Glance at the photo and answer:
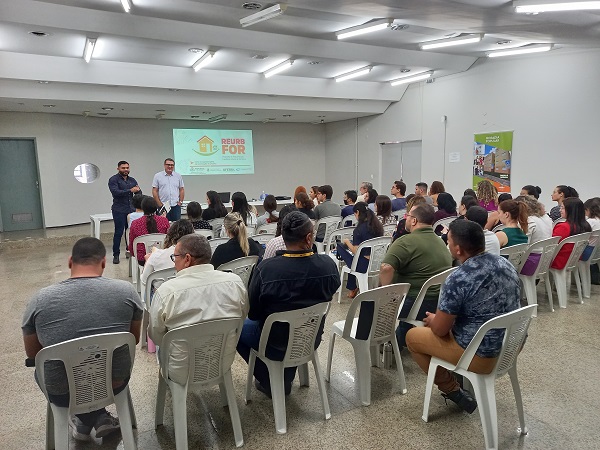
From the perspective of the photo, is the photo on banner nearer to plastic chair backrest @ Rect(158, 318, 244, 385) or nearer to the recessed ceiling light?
plastic chair backrest @ Rect(158, 318, 244, 385)

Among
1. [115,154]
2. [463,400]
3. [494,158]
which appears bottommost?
[463,400]

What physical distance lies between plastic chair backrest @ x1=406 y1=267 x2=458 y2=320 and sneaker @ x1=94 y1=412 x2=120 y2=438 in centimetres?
196

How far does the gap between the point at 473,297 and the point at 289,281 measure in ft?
3.14

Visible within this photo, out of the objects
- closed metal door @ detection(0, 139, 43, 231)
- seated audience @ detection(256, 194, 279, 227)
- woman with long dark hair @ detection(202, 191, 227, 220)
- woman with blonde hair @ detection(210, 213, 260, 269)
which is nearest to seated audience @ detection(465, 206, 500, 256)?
woman with blonde hair @ detection(210, 213, 260, 269)

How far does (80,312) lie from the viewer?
1941 millimetres

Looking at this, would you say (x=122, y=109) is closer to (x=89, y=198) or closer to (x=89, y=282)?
(x=89, y=198)

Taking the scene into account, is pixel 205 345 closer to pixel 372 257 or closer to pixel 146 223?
pixel 372 257

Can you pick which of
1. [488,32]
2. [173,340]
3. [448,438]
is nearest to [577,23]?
[488,32]

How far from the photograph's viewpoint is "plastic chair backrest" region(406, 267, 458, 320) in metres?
2.71

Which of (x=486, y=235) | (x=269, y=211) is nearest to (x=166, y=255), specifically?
(x=269, y=211)

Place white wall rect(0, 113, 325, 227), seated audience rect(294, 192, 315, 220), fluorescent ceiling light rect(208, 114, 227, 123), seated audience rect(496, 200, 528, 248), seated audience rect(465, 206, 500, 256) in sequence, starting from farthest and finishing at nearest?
fluorescent ceiling light rect(208, 114, 227, 123)
white wall rect(0, 113, 325, 227)
seated audience rect(294, 192, 315, 220)
seated audience rect(496, 200, 528, 248)
seated audience rect(465, 206, 500, 256)

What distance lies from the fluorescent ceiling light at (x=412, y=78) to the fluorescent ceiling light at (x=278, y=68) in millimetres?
2964

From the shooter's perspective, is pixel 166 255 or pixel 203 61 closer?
pixel 166 255

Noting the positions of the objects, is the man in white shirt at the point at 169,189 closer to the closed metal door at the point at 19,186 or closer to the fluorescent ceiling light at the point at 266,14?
the fluorescent ceiling light at the point at 266,14
